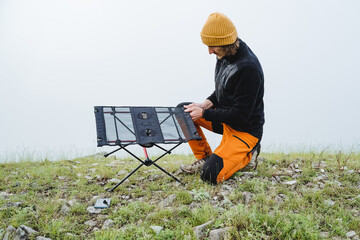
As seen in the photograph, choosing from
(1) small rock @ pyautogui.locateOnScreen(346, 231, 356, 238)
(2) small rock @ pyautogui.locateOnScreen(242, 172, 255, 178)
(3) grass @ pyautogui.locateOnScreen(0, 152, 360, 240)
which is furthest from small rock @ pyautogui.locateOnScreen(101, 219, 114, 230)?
(1) small rock @ pyautogui.locateOnScreen(346, 231, 356, 238)

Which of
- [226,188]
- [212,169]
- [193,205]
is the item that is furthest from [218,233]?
[212,169]

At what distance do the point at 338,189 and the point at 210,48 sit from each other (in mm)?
2567

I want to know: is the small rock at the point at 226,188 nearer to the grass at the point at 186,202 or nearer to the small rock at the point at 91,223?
the grass at the point at 186,202

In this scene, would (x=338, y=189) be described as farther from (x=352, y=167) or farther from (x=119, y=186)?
(x=119, y=186)

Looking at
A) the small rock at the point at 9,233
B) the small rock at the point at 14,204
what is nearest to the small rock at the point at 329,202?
the small rock at the point at 9,233

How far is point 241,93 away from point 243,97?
7 centimetres

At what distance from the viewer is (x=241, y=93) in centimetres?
405

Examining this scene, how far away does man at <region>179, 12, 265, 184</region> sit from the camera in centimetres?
399

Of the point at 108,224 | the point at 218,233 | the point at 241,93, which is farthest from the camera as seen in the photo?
the point at 241,93

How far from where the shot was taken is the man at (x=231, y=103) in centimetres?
399

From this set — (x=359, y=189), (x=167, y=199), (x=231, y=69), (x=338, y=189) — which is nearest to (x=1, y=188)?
(x=167, y=199)

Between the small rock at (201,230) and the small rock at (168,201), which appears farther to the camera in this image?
the small rock at (168,201)

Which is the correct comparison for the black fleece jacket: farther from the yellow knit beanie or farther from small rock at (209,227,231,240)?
small rock at (209,227,231,240)

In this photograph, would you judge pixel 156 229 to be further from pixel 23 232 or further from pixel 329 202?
pixel 329 202
